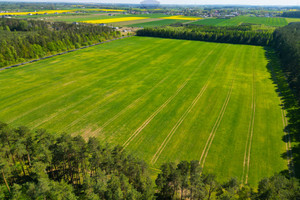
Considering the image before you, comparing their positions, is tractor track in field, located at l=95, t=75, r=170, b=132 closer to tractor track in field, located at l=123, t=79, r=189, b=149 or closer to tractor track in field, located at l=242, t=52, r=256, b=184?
tractor track in field, located at l=123, t=79, r=189, b=149

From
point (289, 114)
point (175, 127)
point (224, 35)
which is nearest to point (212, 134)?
point (175, 127)

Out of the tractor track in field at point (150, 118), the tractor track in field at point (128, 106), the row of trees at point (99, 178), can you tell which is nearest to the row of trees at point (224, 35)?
the tractor track in field at point (150, 118)

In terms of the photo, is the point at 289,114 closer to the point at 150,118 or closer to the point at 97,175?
the point at 150,118

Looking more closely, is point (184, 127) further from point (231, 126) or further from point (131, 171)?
point (131, 171)

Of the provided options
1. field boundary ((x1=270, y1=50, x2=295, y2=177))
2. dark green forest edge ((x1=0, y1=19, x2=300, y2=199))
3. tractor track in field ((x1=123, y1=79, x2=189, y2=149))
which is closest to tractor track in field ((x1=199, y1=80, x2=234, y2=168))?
dark green forest edge ((x1=0, y1=19, x2=300, y2=199))

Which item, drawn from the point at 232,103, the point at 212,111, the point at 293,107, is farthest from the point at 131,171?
the point at 293,107

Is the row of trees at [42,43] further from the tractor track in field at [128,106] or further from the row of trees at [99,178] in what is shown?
the row of trees at [99,178]
